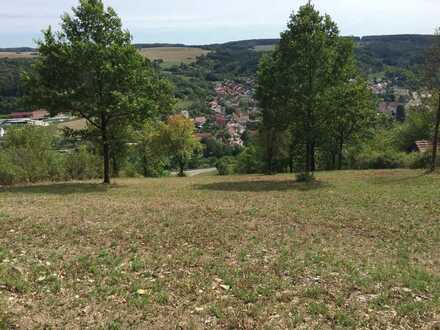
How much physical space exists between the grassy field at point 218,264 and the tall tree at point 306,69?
28.9 ft

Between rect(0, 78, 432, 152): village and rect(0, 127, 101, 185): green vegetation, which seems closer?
rect(0, 127, 101, 185): green vegetation

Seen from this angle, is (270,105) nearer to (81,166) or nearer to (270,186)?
(270,186)

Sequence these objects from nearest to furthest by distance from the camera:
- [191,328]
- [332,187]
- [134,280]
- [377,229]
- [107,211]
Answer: [191,328] → [134,280] → [377,229] → [107,211] → [332,187]

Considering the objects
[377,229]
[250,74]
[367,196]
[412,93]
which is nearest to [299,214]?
[377,229]

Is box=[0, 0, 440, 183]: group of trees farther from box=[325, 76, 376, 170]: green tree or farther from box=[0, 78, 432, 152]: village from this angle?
box=[0, 78, 432, 152]: village

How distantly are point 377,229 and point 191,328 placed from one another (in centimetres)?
951

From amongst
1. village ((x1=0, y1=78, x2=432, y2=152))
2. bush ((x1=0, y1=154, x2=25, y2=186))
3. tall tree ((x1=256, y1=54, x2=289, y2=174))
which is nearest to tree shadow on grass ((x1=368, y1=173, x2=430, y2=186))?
tall tree ((x1=256, y1=54, x2=289, y2=174))

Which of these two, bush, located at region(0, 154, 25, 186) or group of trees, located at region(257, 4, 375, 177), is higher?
group of trees, located at region(257, 4, 375, 177)

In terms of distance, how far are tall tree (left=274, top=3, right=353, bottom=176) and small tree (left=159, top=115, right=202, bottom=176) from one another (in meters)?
26.6

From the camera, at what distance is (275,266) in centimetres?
1005

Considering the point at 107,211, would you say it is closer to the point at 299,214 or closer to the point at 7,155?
the point at 299,214

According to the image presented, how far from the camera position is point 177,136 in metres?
52.0

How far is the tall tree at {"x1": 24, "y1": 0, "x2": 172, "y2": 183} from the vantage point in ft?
75.8

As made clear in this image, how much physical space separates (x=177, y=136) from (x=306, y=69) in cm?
2838
